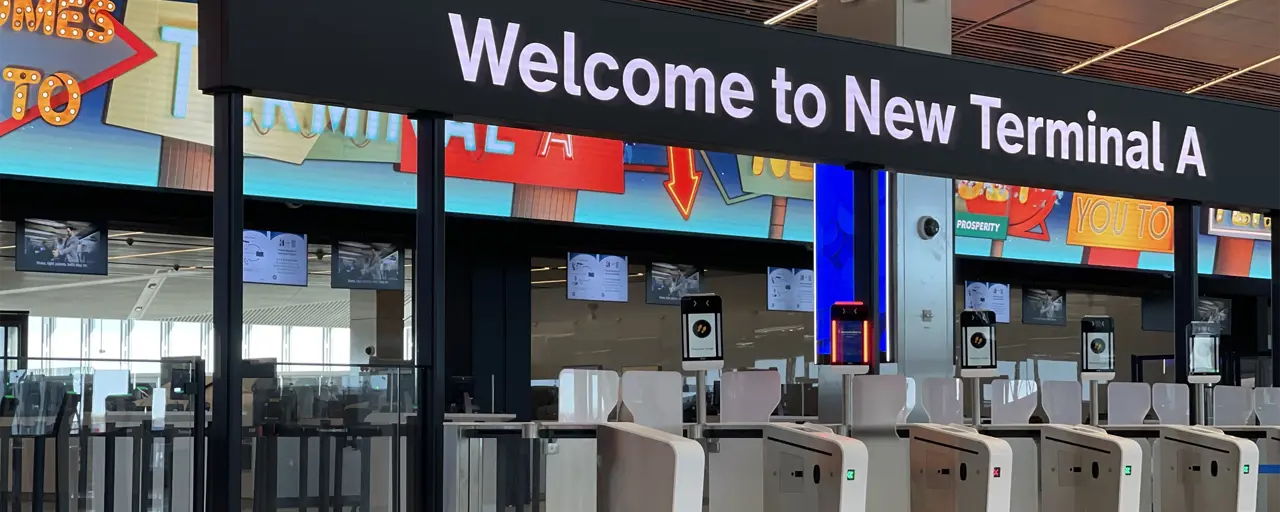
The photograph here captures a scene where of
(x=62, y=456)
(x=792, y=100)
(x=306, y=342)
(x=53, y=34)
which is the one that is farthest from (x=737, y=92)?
(x=306, y=342)

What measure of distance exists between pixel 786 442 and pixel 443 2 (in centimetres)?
241

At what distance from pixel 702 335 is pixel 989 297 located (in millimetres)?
11504

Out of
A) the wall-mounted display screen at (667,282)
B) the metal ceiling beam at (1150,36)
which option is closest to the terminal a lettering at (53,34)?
the wall-mounted display screen at (667,282)

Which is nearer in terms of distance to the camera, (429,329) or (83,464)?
(429,329)

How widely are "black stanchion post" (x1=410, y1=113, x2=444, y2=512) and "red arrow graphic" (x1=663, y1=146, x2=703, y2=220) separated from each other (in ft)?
25.8

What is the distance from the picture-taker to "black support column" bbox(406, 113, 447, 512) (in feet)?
16.9

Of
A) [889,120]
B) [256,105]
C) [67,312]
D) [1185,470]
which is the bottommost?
[1185,470]

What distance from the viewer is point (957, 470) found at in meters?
6.35

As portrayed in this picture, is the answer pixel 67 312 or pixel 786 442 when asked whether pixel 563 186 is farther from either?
pixel 786 442

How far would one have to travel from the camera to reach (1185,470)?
766cm

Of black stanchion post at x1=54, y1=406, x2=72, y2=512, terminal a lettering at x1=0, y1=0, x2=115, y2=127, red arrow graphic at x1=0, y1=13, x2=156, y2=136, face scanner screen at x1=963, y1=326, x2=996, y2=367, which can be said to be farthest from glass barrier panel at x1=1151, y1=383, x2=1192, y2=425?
terminal a lettering at x1=0, y1=0, x2=115, y2=127

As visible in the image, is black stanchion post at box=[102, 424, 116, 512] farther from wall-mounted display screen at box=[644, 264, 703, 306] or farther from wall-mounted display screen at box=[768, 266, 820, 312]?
wall-mounted display screen at box=[768, 266, 820, 312]

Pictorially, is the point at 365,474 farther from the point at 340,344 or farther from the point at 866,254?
the point at 340,344

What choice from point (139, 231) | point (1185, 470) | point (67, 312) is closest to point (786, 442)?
point (1185, 470)
